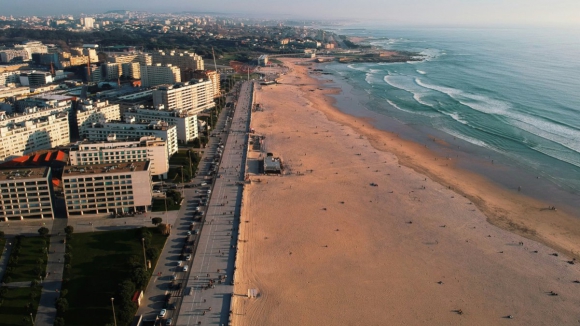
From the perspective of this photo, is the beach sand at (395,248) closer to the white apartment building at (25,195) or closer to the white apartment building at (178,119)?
the white apartment building at (178,119)

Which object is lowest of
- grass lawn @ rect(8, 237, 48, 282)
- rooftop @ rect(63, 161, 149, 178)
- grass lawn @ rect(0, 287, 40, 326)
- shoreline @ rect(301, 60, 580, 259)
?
grass lawn @ rect(0, 287, 40, 326)

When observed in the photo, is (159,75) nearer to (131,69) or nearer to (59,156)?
(131,69)

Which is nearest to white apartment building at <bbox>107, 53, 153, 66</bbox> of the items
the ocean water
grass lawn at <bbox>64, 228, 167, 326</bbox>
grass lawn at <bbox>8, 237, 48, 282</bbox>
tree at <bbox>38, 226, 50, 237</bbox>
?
the ocean water

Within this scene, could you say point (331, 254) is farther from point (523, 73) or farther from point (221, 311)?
point (523, 73)

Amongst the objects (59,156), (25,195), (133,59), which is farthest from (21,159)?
(133,59)

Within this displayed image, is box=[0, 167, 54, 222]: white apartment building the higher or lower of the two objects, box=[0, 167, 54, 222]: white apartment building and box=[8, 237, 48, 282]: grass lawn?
the higher

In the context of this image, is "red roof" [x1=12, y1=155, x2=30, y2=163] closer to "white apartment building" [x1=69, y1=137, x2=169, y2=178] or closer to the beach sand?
"white apartment building" [x1=69, y1=137, x2=169, y2=178]

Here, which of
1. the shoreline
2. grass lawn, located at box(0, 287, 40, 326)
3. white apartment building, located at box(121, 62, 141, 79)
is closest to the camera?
grass lawn, located at box(0, 287, 40, 326)
